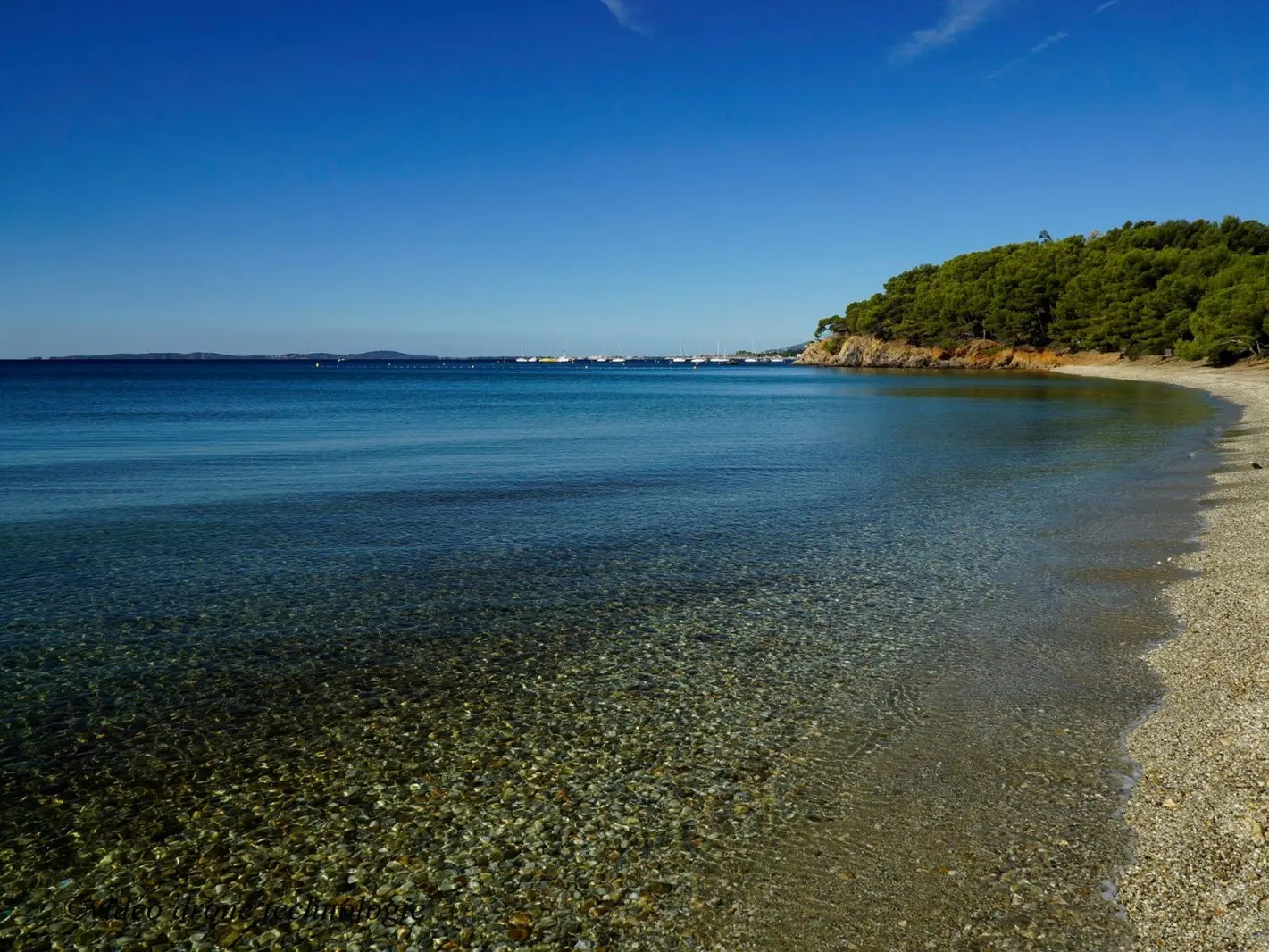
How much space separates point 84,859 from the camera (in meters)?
6.71

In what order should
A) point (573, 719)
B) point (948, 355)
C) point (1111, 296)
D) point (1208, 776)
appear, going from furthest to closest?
point (948, 355)
point (1111, 296)
point (573, 719)
point (1208, 776)

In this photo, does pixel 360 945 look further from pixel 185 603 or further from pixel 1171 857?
pixel 185 603

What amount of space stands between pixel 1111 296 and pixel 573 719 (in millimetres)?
117989

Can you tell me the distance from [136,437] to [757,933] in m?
46.7

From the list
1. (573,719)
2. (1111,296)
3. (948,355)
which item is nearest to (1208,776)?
(573,719)

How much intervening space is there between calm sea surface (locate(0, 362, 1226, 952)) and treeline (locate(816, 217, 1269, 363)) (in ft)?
248

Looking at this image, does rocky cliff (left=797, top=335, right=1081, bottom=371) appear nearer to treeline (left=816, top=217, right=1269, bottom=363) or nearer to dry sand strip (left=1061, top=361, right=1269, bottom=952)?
treeline (left=816, top=217, right=1269, bottom=363)

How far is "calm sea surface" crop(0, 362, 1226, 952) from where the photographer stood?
616cm

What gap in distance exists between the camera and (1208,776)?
762 cm

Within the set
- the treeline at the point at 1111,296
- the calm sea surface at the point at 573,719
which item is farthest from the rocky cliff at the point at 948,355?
the calm sea surface at the point at 573,719

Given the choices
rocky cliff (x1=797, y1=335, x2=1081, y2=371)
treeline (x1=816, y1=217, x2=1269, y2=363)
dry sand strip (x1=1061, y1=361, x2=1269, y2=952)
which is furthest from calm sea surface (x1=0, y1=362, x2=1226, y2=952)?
rocky cliff (x1=797, y1=335, x2=1081, y2=371)

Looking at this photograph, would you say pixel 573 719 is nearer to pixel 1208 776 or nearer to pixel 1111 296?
pixel 1208 776

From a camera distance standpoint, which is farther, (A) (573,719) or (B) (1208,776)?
(A) (573,719)

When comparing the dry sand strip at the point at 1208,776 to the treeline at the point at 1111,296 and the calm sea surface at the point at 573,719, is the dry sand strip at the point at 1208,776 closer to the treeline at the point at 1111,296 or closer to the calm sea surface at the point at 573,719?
the calm sea surface at the point at 573,719
